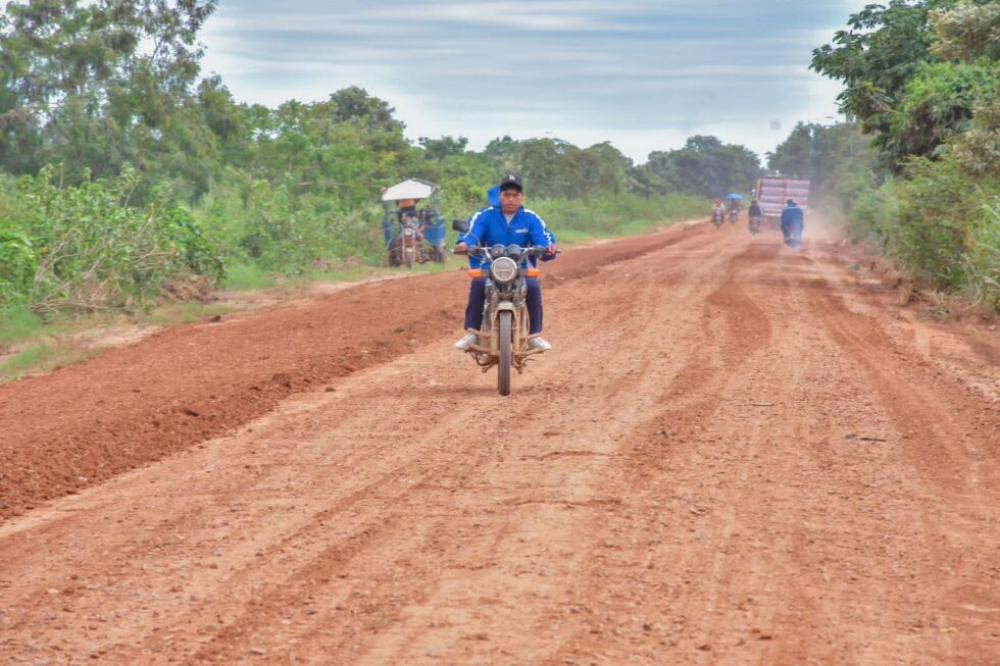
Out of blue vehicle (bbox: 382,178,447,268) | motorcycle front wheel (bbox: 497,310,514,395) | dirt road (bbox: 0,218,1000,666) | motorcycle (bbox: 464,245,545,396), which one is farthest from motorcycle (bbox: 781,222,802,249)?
motorcycle front wheel (bbox: 497,310,514,395)

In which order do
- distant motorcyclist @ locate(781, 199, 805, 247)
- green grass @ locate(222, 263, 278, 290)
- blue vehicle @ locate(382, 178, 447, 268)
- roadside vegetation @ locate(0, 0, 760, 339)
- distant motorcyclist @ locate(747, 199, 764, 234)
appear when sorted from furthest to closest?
distant motorcyclist @ locate(747, 199, 764, 234) < distant motorcyclist @ locate(781, 199, 805, 247) < blue vehicle @ locate(382, 178, 447, 268) < green grass @ locate(222, 263, 278, 290) < roadside vegetation @ locate(0, 0, 760, 339)

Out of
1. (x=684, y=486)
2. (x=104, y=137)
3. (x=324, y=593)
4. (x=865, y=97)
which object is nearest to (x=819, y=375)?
(x=684, y=486)

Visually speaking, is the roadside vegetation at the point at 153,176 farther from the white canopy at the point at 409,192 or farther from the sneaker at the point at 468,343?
the sneaker at the point at 468,343

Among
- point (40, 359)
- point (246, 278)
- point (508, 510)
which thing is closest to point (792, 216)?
point (246, 278)

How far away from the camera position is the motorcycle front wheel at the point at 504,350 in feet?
36.1

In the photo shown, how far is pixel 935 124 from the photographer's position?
937 inches

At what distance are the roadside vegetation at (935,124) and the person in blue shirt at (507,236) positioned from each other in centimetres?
783

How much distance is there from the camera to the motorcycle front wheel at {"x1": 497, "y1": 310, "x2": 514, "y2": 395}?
434 inches

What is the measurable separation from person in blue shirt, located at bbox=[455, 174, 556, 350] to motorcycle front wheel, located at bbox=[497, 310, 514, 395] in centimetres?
46

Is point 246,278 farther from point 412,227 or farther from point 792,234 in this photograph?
point 792,234

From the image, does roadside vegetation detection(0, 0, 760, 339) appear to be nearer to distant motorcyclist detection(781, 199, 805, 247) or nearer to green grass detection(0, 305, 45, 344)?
green grass detection(0, 305, 45, 344)

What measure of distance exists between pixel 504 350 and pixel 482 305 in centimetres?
84

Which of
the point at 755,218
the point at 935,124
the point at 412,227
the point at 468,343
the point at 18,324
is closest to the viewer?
the point at 468,343

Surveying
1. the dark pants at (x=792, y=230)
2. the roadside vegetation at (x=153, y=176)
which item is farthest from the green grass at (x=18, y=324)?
the dark pants at (x=792, y=230)
